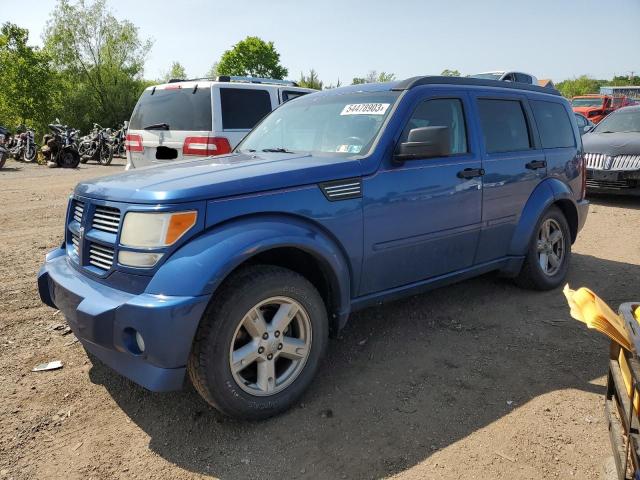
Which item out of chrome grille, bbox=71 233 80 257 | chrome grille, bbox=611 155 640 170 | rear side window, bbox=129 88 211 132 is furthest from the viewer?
chrome grille, bbox=611 155 640 170

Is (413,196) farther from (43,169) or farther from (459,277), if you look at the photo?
(43,169)

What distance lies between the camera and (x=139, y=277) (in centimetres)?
245

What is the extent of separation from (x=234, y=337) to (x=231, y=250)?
45 centimetres

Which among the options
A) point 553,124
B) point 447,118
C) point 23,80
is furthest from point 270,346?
point 23,80

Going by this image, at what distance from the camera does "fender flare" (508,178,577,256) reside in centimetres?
421

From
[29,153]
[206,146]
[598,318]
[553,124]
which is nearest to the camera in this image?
[598,318]

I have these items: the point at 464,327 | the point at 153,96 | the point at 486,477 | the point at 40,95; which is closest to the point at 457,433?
the point at 486,477

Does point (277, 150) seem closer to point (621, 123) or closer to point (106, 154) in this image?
point (621, 123)

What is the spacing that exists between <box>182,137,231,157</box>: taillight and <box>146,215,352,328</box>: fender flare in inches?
172

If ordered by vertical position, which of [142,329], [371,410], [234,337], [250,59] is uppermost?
Answer: [250,59]

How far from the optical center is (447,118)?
12.3ft

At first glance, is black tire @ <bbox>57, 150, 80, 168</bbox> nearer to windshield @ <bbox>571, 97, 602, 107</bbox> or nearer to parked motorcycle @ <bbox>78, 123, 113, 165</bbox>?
parked motorcycle @ <bbox>78, 123, 113, 165</bbox>

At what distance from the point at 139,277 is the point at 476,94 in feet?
9.60

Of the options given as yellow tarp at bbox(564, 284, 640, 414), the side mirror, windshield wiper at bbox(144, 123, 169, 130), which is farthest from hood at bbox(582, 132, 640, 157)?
yellow tarp at bbox(564, 284, 640, 414)
